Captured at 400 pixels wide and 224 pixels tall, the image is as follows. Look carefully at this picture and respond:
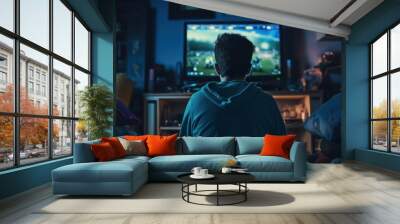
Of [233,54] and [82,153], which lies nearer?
[82,153]

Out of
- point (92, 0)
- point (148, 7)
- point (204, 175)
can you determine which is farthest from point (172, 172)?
point (148, 7)

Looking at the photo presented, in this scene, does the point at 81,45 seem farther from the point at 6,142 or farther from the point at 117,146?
the point at 6,142

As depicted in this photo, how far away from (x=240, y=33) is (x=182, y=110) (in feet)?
7.45

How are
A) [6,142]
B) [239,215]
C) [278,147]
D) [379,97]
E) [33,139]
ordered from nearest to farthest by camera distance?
[239,215] → [6,142] → [33,139] → [278,147] → [379,97]

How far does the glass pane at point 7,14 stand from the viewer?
468cm

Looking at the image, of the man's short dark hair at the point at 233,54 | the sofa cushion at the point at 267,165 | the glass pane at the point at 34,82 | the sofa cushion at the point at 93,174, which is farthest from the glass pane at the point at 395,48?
the glass pane at the point at 34,82

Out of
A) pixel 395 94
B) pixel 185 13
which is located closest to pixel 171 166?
pixel 395 94

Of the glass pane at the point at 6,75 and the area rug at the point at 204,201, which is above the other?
the glass pane at the point at 6,75

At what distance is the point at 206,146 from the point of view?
631 centimetres

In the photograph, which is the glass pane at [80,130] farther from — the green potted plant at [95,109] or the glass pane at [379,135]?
the glass pane at [379,135]

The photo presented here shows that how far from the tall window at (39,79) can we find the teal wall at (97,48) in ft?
0.53

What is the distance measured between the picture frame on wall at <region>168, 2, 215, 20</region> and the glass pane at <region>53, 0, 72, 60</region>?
9.87ft

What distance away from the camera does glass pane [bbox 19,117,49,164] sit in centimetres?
521

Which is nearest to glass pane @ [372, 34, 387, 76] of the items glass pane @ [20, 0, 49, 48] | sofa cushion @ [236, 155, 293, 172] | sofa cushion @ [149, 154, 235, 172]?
sofa cushion @ [236, 155, 293, 172]
